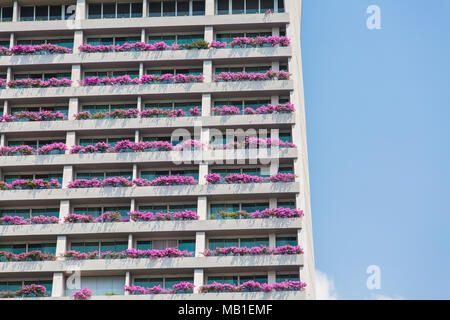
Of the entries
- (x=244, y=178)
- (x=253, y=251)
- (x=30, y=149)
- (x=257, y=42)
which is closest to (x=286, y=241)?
(x=253, y=251)

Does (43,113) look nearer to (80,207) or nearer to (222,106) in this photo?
(80,207)

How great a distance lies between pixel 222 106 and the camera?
60938mm

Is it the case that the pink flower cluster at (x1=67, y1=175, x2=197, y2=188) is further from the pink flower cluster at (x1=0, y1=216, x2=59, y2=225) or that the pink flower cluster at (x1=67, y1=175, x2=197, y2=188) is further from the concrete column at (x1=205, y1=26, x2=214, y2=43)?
the concrete column at (x1=205, y1=26, x2=214, y2=43)

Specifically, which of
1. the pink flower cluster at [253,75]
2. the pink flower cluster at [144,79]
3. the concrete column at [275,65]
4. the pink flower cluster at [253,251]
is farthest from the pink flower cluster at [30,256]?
the concrete column at [275,65]

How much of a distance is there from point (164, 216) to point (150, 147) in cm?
536

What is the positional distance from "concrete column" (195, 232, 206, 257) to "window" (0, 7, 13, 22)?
23522 millimetres

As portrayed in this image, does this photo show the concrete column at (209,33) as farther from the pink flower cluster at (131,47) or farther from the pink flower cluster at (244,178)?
the pink flower cluster at (244,178)

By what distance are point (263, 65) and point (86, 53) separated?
43.1 ft

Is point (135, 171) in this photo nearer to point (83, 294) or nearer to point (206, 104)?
point (206, 104)

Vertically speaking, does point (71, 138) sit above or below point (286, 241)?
above

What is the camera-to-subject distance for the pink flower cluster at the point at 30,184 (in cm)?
5828

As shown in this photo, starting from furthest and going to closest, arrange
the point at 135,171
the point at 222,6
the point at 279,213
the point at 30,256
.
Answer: the point at 222,6, the point at 135,171, the point at 30,256, the point at 279,213

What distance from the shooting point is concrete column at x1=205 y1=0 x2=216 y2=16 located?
62.4 meters

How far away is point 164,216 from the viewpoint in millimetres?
56500
